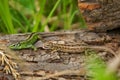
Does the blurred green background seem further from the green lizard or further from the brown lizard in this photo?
the brown lizard

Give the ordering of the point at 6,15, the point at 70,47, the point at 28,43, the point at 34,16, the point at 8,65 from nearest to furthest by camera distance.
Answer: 1. the point at 8,65
2. the point at 70,47
3. the point at 28,43
4. the point at 6,15
5. the point at 34,16

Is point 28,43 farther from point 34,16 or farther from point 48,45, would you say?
point 34,16

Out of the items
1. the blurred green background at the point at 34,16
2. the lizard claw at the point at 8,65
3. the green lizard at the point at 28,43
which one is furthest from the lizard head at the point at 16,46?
the blurred green background at the point at 34,16

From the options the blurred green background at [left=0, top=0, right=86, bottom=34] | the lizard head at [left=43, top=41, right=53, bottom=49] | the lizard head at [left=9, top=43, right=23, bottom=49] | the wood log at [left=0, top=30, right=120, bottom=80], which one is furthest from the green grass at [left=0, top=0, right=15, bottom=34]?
the lizard head at [left=43, top=41, right=53, bottom=49]

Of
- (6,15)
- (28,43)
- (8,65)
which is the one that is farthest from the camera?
(6,15)

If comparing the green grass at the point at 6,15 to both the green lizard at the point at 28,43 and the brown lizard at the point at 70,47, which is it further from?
the brown lizard at the point at 70,47

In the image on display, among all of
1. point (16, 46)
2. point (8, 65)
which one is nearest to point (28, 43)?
point (16, 46)

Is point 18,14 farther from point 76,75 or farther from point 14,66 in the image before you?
point 76,75
